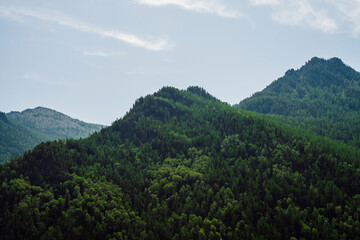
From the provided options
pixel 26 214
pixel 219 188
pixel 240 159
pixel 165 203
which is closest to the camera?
pixel 26 214

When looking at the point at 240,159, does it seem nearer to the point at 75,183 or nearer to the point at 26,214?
the point at 75,183

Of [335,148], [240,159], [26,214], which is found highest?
[335,148]

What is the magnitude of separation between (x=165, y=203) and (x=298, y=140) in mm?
104354

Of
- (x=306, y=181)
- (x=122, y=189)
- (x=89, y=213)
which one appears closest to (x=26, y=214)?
(x=89, y=213)

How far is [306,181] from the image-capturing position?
15362cm

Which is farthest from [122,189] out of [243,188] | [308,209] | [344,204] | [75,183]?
[344,204]

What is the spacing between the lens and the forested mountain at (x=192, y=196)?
122 meters

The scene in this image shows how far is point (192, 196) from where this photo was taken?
15788 centimetres

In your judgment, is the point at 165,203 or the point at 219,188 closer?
the point at 165,203

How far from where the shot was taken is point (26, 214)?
12800 cm

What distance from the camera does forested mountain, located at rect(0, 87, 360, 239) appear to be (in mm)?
122194

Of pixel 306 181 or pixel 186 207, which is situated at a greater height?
pixel 306 181

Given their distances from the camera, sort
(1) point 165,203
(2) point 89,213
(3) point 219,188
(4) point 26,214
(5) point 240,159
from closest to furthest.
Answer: (4) point 26,214
(2) point 89,213
(1) point 165,203
(3) point 219,188
(5) point 240,159

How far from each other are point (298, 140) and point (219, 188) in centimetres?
6986
